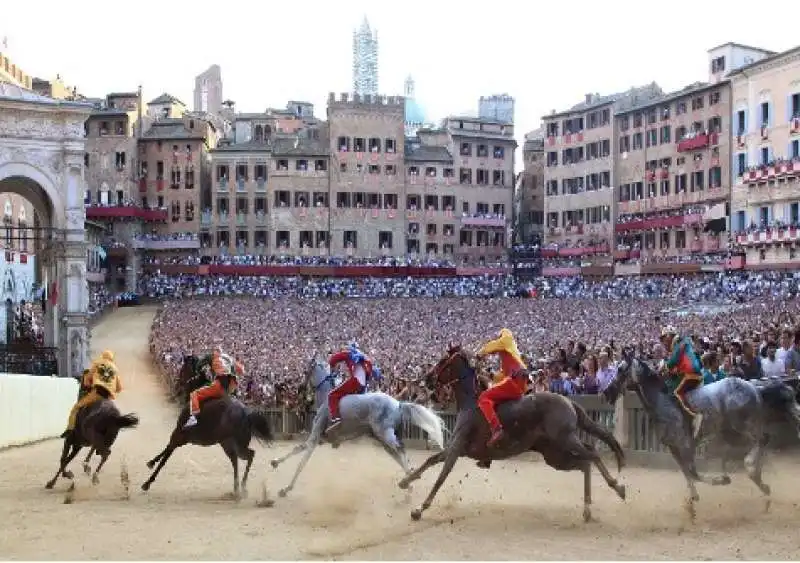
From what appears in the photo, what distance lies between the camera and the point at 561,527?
13.2 meters

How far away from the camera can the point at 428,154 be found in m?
85.8

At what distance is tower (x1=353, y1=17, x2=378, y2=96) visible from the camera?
152 m

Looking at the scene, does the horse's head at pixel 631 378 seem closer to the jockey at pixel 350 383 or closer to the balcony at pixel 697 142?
the jockey at pixel 350 383

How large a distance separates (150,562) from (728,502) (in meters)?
7.57

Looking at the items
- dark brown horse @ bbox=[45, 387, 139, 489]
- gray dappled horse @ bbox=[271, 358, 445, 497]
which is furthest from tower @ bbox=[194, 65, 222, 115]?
gray dappled horse @ bbox=[271, 358, 445, 497]

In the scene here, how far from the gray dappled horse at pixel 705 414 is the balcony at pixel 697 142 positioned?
55.4 m

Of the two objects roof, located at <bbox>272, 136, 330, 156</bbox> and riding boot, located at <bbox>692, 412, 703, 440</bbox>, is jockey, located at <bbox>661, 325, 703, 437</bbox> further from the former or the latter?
roof, located at <bbox>272, 136, 330, 156</bbox>

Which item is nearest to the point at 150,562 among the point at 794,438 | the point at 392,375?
the point at 794,438

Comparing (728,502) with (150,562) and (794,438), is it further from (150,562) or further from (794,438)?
(150,562)

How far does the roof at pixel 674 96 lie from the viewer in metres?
67.6

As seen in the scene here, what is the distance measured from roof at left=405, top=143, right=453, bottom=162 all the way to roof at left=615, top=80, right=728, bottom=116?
1485cm

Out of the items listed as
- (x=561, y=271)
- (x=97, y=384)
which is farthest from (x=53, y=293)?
(x=561, y=271)

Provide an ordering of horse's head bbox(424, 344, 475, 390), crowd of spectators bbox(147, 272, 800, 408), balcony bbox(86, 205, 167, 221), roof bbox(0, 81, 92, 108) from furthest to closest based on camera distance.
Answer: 1. balcony bbox(86, 205, 167, 221)
2. roof bbox(0, 81, 92, 108)
3. crowd of spectators bbox(147, 272, 800, 408)
4. horse's head bbox(424, 344, 475, 390)

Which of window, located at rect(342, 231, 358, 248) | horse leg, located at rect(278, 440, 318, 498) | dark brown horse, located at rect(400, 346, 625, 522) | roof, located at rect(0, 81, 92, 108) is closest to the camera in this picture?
dark brown horse, located at rect(400, 346, 625, 522)
